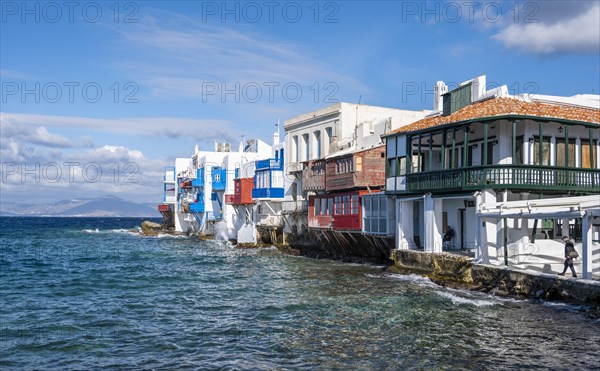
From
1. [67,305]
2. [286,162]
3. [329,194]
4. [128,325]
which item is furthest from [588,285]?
[286,162]

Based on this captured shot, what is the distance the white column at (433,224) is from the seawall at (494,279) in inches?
26.9

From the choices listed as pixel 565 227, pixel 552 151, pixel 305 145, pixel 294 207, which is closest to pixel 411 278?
pixel 565 227

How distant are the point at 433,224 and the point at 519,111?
6.86 metres

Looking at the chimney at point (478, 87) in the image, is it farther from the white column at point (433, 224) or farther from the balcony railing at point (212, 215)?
the balcony railing at point (212, 215)

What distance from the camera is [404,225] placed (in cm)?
3453

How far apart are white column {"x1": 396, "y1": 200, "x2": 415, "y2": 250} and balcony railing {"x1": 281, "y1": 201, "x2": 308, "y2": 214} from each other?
686 inches

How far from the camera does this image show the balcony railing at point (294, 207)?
52.3 metres

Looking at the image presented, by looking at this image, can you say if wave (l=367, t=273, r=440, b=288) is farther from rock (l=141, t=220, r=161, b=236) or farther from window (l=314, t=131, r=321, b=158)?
rock (l=141, t=220, r=161, b=236)

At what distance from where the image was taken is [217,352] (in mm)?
17422

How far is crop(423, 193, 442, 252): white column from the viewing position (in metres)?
30.8

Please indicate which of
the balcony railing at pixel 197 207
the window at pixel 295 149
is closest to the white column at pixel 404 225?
the window at pixel 295 149

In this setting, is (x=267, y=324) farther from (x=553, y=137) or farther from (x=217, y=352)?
(x=553, y=137)

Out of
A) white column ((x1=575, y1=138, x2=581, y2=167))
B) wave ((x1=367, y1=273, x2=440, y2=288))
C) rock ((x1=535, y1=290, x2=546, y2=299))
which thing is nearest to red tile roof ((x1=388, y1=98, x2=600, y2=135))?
white column ((x1=575, y1=138, x2=581, y2=167))

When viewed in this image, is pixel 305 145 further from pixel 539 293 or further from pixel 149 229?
pixel 149 229
